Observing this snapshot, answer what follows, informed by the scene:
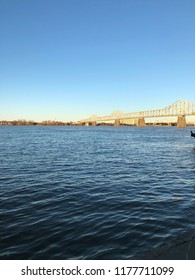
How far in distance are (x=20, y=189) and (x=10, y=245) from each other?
790cm

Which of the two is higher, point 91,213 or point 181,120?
point 181,120

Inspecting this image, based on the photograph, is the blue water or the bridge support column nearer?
the blue water

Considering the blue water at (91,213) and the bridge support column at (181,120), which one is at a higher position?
the bridge support column at (181,120)

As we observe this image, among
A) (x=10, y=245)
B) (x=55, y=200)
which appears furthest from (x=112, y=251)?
(x=55, y=200)

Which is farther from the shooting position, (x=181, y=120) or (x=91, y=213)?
(x=181, y=120)

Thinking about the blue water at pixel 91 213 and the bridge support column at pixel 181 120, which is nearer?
the blue water at pixel 91 213

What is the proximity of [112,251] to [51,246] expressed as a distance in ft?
6.86

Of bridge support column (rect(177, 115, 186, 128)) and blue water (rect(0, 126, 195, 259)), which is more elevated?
bridge support column (rect(177, 115, 186, 128))
